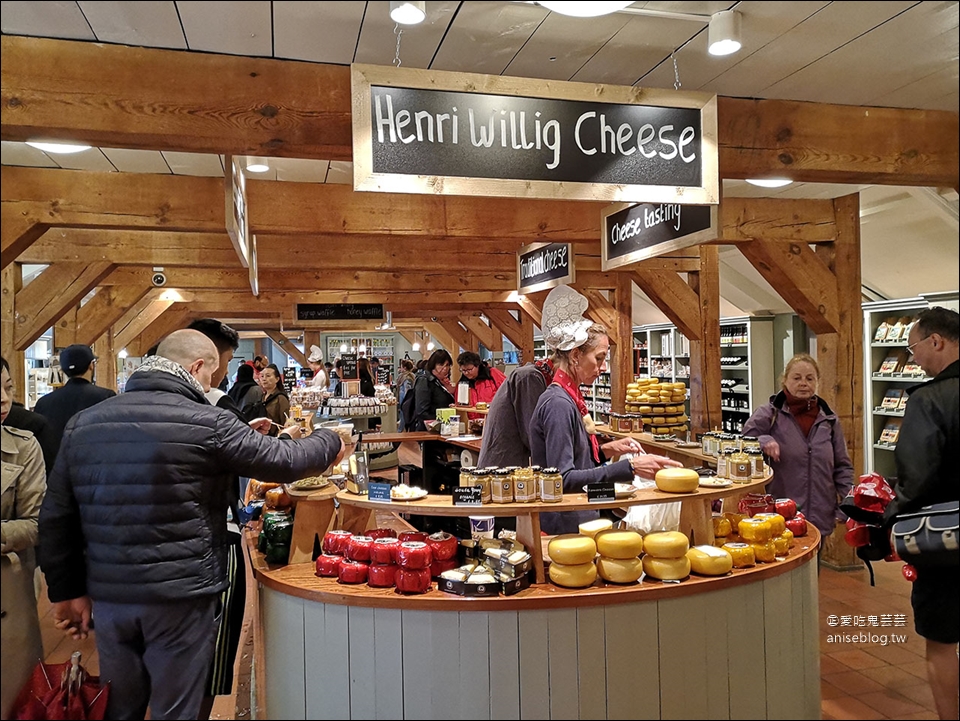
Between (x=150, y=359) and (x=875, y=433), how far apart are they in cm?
638

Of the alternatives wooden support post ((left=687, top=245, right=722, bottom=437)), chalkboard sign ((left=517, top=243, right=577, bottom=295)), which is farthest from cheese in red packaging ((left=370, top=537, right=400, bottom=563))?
wooden support post ((left=687, top=245, right=722, bottom=437))

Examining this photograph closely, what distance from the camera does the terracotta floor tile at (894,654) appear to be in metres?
3.23

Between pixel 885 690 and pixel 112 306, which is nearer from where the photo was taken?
pixel 885 690

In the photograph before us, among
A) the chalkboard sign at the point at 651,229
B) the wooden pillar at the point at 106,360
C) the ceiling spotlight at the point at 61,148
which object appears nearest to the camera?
the chalkboard sign at the point at 651,229

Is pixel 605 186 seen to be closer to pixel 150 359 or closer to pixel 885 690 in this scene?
pixel 150 359

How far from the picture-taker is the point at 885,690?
2.93m

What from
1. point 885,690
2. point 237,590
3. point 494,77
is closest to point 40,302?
point 237,590

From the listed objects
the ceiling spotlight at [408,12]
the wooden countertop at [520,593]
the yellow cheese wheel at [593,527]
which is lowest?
the wooden countertop at [520,593]

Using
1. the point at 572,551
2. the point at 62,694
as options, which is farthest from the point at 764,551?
the point at 62,694

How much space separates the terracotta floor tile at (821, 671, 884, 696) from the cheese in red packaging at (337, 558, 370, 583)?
2.27 metres

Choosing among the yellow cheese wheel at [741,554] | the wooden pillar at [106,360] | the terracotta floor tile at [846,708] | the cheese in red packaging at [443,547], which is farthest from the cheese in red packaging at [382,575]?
the wooden pillar at [106,360]

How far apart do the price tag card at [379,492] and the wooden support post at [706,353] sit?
4238mm

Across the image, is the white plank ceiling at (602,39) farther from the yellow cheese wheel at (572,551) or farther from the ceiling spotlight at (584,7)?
the yellow cheese wheel at (572,551)

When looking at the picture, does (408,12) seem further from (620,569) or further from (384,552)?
(620,569)
